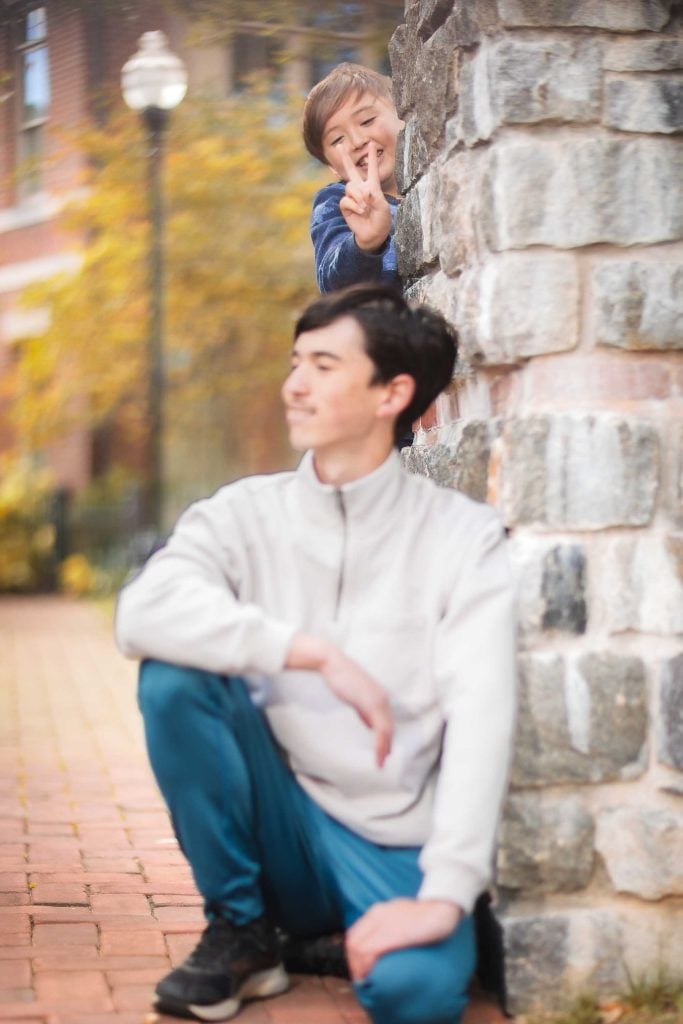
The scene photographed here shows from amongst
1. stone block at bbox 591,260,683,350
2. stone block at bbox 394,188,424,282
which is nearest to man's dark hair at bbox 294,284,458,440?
stone block at bbox 591,260,683,350

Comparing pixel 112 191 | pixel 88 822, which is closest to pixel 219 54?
pixel 112 191

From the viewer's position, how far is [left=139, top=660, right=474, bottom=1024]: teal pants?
2.83 m

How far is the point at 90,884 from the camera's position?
3945mm

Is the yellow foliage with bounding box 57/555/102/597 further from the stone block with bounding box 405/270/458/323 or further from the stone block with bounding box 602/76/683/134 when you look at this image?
the stone block with bounding box 602/76/683/134

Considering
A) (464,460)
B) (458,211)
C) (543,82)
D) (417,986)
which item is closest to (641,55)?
(543,82)

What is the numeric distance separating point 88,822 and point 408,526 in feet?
7.24

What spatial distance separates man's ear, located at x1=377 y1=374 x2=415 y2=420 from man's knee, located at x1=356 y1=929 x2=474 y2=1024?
105 centimetres

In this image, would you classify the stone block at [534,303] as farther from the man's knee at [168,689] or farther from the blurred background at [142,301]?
the blurred background at [142,301]

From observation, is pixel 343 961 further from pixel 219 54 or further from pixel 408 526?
pixel 219 54

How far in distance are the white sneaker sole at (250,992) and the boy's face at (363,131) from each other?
2.04 metres

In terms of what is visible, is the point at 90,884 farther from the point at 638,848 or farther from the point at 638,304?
the point at 638,304

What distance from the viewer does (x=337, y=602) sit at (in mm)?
2979

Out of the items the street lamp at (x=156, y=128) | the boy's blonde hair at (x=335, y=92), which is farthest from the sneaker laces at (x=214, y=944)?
the street lamp at (x=156, y=128)

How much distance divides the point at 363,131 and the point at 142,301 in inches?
410
